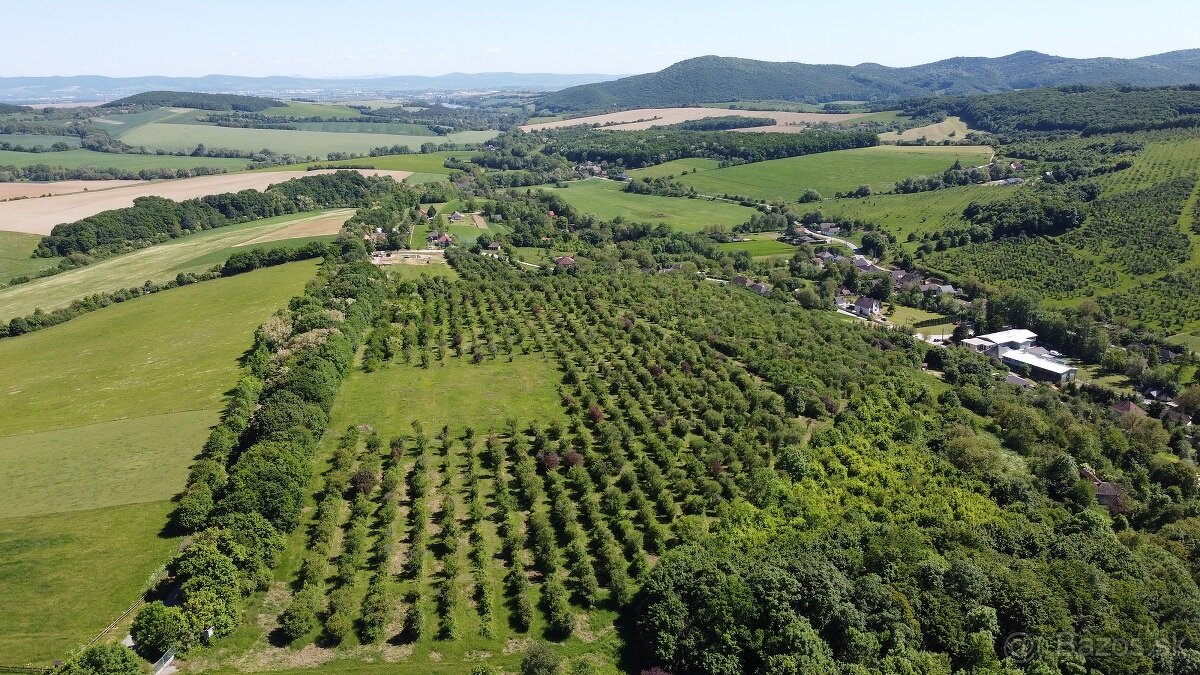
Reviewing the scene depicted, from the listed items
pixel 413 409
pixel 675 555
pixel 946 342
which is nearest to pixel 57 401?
pixel 413 409

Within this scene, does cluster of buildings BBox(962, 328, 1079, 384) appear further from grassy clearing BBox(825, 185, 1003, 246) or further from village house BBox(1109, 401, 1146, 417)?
grassy clearing BBox(825, 185, 1003, 246)

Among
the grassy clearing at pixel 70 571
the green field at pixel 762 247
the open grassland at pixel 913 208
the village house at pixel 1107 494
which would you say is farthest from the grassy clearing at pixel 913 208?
the grassy clearing at pixel 70 571

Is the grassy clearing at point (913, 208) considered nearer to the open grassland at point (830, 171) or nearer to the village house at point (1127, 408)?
the open grassland at point (830, 171)

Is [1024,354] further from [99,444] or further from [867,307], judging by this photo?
[99,444]

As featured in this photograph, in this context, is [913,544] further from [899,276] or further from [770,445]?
[899,276]

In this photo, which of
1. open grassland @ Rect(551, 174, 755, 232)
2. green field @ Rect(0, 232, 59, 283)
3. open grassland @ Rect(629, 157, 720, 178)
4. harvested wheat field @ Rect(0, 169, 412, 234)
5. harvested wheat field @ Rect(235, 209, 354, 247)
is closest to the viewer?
green field @ Rect(0, 232, 59, 283)

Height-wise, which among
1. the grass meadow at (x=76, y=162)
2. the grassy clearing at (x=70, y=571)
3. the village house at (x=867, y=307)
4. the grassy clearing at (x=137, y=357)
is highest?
the grass meadow at (x=76, y=162)

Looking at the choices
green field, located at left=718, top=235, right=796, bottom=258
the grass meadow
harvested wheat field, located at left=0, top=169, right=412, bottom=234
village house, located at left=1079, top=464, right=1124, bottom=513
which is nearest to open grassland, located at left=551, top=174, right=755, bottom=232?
green field, located at left=718, top=235, right=796, bottom=258
